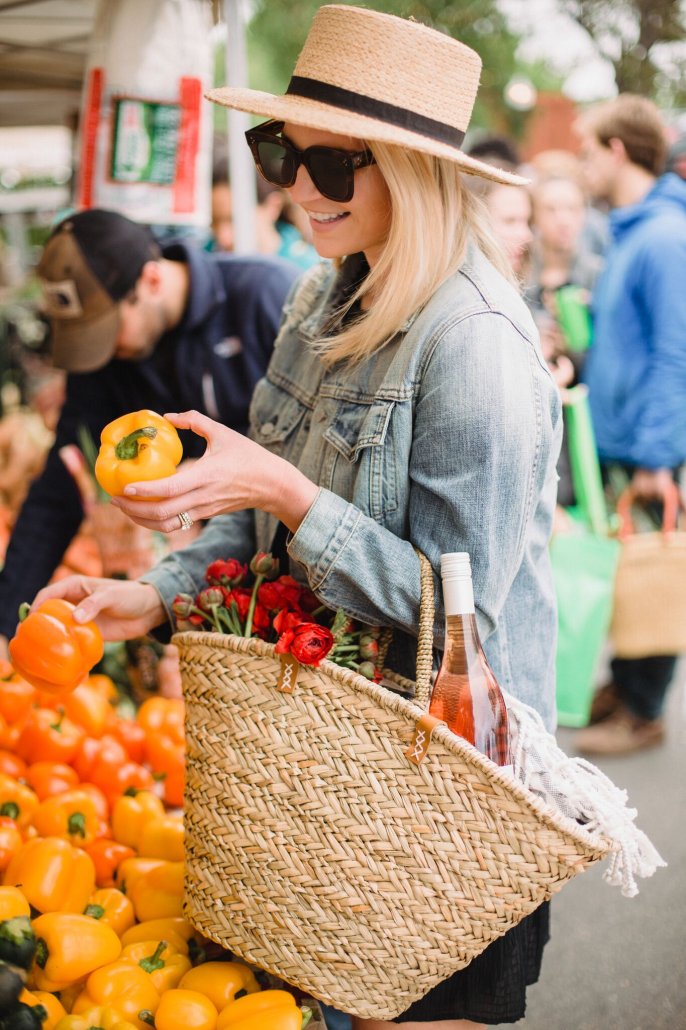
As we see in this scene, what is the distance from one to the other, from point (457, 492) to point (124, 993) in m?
1.09

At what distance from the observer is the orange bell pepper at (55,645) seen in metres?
1.83

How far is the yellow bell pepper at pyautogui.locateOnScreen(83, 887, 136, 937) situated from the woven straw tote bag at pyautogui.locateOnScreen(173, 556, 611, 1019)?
0.51 m

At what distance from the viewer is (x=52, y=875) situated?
2027 millimetres

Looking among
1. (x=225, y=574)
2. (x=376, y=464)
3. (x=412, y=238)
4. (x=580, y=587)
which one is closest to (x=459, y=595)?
(x=376, y=464)

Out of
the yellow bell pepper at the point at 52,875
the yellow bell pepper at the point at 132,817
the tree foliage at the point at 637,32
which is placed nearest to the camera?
the yellow bell pepper at the point at 52,875

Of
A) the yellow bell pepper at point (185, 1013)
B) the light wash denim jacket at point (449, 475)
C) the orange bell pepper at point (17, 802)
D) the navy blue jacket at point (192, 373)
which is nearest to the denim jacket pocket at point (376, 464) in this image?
the light wash denim jacket at point (449, 475)

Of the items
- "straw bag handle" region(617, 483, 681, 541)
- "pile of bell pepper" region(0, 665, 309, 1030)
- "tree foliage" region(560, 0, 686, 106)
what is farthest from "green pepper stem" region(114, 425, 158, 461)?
"tree foliage" region(560, 0, 686, 106)

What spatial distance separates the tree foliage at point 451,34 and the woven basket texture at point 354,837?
17475 millimetres

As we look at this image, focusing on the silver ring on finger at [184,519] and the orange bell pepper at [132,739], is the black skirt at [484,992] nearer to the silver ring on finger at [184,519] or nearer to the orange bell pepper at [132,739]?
the silver ring on finger at [184,519]

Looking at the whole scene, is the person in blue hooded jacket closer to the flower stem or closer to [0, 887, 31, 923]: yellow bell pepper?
the flower stem

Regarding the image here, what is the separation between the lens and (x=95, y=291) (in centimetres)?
294

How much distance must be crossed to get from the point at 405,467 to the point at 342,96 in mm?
608

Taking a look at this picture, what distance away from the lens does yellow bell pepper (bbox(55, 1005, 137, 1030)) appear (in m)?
1.70

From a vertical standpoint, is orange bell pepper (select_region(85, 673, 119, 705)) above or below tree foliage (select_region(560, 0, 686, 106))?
below
